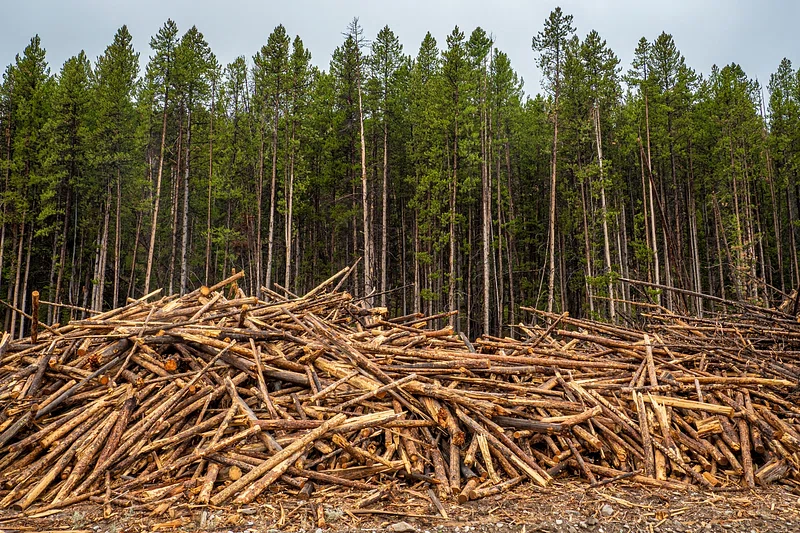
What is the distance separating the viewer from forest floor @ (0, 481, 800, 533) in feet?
9.78

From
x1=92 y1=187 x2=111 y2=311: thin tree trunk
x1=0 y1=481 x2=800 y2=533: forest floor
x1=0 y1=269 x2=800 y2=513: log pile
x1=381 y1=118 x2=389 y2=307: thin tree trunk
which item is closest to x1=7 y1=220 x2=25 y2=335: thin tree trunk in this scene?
x1=92 y1=187 x2=111 y2=311: thin tree trunk

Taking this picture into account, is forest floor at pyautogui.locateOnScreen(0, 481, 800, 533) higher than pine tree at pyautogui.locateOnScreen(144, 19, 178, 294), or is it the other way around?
pine tree at pyautogui.locateOnScreen(144, 19, 178, 294)

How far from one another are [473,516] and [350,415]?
1.34m

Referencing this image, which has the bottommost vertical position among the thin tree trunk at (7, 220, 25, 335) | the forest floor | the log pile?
the forest floor

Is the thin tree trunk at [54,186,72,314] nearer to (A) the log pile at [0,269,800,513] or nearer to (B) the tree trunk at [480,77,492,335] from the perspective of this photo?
(B) the tree trunk at [480,77,492,335]

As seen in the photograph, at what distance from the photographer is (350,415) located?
4094mm

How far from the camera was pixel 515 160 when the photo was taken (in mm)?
32812

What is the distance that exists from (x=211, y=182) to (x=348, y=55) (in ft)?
32.7

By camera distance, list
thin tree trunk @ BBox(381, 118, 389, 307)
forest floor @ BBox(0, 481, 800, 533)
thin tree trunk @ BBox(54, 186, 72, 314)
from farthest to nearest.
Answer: thin tree trunk @ BBox(54, 186, 72, 314), thin tree trunk @ BBox(381, 118, 389, 307), forest floor @ BBox(0, 481, 800, 533)

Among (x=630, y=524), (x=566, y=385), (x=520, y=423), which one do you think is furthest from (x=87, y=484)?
(x=566, y=385)

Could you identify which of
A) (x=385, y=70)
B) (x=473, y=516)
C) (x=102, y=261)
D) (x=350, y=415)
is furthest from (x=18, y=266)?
(x=473, y=516)

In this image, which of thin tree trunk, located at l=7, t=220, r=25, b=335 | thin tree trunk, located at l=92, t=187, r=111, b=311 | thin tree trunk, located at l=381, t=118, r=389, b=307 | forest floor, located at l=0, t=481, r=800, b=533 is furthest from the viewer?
thin tree trunk, located at l=381, t=118, r=389, b=307

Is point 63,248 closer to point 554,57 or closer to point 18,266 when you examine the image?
point 18,266

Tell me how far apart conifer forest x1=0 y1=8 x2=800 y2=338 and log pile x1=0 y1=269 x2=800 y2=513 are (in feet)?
54.0
